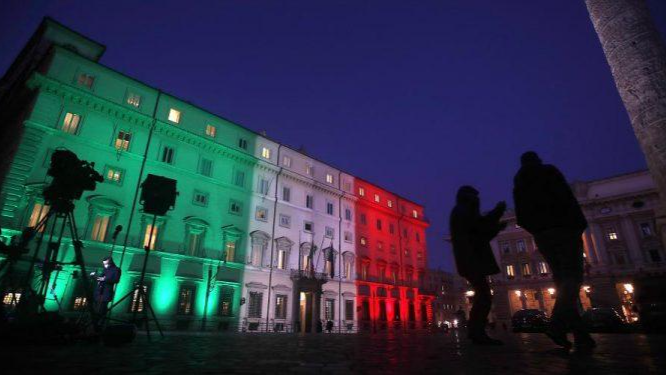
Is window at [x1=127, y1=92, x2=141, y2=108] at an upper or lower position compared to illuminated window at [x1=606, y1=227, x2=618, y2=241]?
upper

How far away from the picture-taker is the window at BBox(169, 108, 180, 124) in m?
24.8

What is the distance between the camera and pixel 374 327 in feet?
106

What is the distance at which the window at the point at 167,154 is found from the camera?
77.5ft

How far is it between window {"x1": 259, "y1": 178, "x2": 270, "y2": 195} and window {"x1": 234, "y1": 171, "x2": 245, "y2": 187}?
1621 mm

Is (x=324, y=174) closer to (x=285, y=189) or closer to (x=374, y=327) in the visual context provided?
(x=285, y=189)

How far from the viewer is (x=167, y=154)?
2384 cm

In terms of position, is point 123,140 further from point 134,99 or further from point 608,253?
point 608,253

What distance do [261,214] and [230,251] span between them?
4196 millimetres

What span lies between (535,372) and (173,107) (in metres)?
27.5

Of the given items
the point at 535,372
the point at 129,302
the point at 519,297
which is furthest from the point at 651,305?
the point at 519,297

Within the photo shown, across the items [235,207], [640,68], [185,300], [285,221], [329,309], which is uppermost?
[235,207]

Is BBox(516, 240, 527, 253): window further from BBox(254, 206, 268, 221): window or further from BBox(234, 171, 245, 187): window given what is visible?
BBox(234, 171, 245, 187): window

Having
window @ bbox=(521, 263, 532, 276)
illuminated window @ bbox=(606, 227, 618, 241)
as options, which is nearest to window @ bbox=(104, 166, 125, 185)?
window @ bbox=(521, 263, 532, 276)

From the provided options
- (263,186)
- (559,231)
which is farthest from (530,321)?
(263,186)
